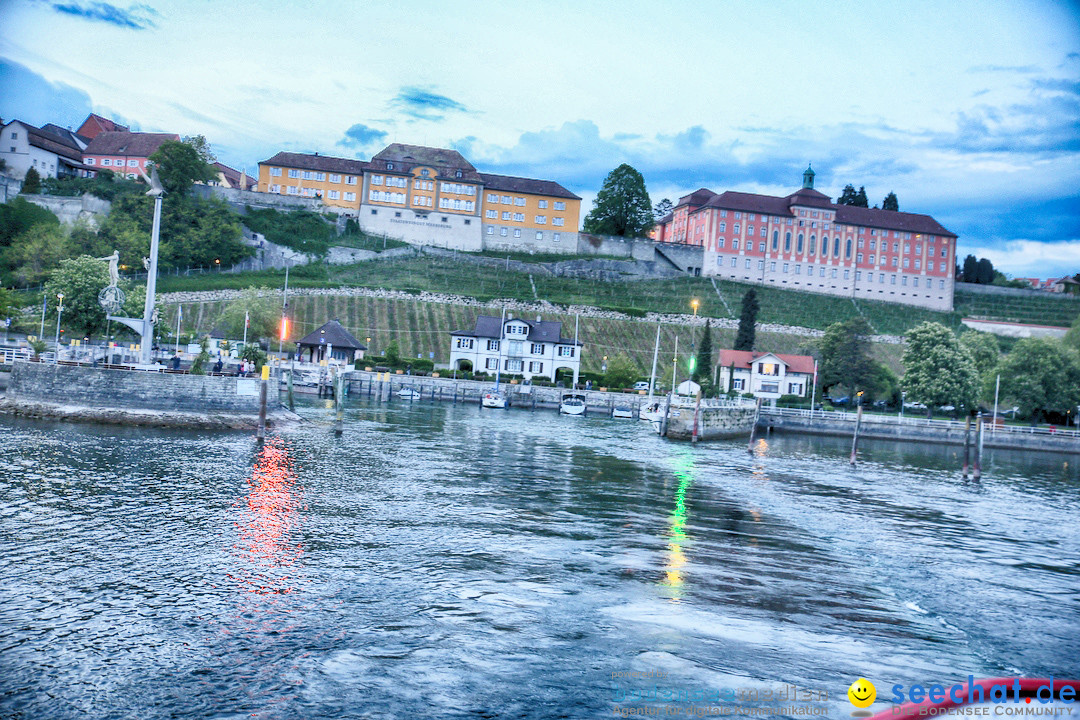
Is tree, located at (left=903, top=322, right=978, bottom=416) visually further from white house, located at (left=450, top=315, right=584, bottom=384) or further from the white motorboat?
the white motorboat

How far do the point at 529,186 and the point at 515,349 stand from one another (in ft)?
157

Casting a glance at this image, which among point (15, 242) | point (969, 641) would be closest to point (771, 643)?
point (969, 641)

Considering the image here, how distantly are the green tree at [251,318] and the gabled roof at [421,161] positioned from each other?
4129cm

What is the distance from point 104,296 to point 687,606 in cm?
3655

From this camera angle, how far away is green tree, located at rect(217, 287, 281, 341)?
81.4 meters

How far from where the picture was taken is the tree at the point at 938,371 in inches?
3063

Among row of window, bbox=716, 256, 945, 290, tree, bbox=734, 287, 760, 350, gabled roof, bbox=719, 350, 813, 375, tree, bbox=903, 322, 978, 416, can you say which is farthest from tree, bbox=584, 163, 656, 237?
tree, bbox=903, 322, 978, 416

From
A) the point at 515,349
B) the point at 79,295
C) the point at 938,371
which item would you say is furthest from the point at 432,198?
the point at 938,371

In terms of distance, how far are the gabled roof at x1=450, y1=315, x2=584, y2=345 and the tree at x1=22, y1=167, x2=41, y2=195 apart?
195ft

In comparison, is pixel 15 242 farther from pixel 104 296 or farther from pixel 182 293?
pixel 104 296

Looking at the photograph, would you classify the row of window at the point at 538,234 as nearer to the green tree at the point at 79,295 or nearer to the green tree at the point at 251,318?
the green tree at the point at 251,318

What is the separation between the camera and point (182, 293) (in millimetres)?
89438

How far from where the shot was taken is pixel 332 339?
77.9 metres

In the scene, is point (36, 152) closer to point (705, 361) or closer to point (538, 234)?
point (538, 234)
